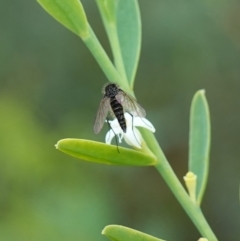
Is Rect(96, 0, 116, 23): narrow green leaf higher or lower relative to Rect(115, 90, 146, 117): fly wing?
higher

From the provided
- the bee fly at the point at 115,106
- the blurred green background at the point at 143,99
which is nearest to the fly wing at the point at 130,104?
the bee fly at the point at 115,106

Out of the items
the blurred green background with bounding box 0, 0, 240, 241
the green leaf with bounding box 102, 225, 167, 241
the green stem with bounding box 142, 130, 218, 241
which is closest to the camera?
the green leaf with bounding box 102, 225, 167, 241

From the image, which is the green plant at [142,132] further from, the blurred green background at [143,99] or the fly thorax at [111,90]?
the blurred green background at [143,99]

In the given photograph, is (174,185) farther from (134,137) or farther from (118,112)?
(118,112)

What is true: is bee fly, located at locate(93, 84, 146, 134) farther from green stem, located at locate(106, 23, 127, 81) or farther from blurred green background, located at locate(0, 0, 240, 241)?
blurred green background, located at locate(0, 0, 240, 241)

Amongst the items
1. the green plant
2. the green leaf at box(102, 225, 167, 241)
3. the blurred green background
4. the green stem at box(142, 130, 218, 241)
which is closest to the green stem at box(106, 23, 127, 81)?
the green plant

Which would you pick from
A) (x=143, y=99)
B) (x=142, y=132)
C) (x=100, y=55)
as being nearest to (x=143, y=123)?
(x=142, y=132)

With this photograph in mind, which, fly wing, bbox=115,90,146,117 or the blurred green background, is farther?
the blurred green background

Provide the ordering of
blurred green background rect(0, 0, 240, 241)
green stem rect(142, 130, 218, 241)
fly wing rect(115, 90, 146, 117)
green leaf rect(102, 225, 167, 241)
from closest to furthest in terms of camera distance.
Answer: green leaf rect(102, 225, 167, 241) → green stem rect(142, 130, 218, 241) → fly wing rect(115, 90, 146, 117) → blurred green background rect(0, 0, 240, 241)
